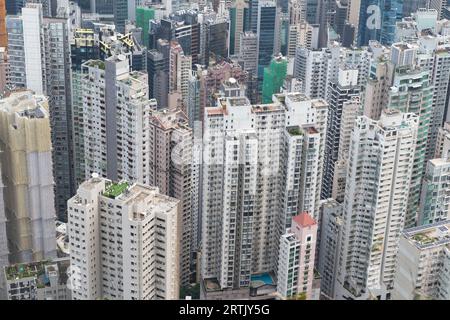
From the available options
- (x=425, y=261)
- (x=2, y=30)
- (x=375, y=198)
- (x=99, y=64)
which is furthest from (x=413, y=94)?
(x=2, y=30)

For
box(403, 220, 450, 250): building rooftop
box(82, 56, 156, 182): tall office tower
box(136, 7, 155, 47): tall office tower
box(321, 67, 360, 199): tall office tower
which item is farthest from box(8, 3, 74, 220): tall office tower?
box(136, 7, 155, 47): tall office tower

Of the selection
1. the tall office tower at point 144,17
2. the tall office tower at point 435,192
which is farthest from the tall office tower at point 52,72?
the tall office tower at point 144,17

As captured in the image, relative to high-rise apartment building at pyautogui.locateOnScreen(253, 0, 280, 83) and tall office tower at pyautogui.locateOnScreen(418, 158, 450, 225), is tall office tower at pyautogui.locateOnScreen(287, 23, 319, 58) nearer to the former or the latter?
high-rise apartment building at pyautogui.locateOnScreen(253, 0, 280, 83)

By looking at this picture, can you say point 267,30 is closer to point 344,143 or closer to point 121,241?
point 344,143

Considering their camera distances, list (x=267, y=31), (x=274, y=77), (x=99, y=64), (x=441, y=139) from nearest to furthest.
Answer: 1. (x=99, y=64)
2. (x=441, y=139)
3. (x=274, y=77)
4. (x=267, y=31)

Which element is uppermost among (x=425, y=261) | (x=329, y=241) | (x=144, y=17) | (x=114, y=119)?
(x=144, y=17)

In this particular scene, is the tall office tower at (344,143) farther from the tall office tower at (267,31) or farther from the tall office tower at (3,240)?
the tall office tower at (267,31)
